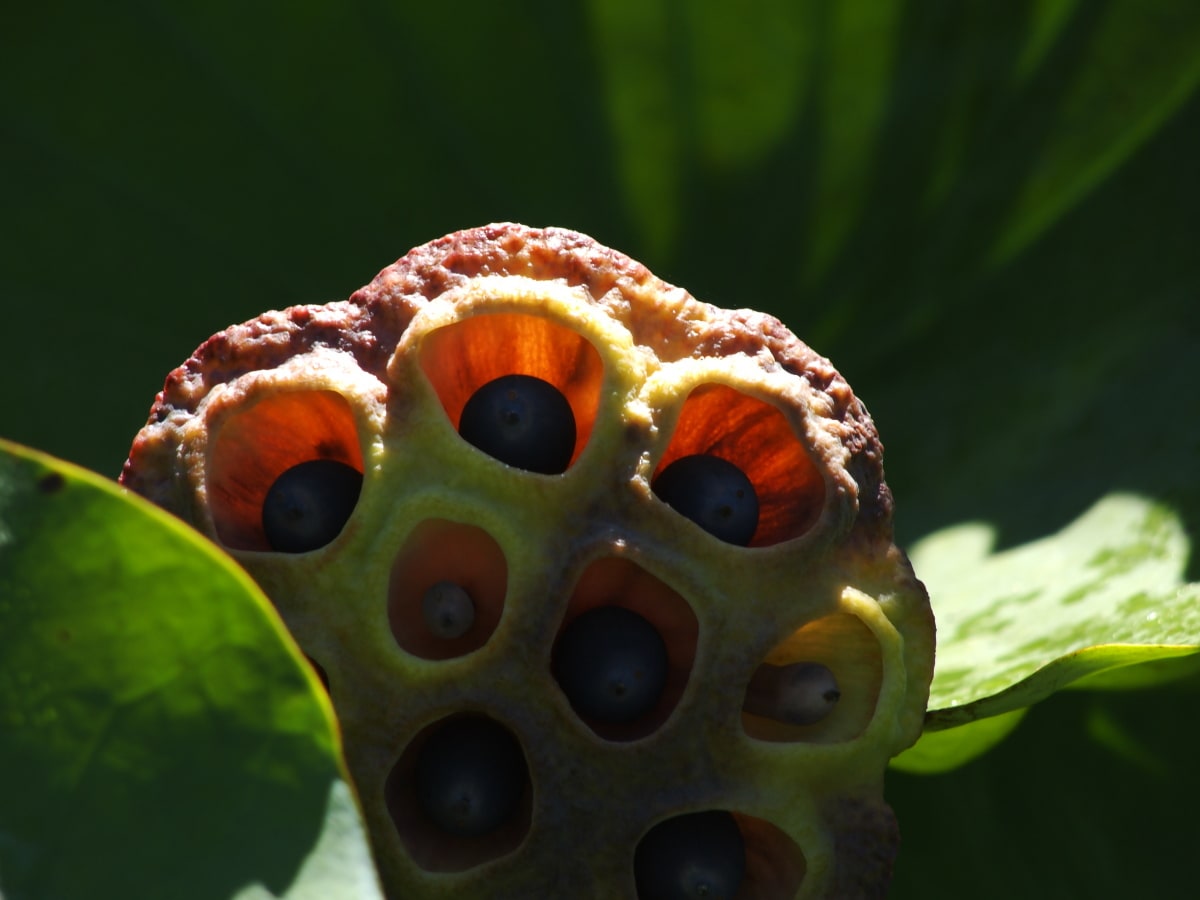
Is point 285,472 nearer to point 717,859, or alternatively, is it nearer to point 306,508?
point 306,508

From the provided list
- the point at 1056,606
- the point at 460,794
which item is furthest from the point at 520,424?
the point at 1056,606

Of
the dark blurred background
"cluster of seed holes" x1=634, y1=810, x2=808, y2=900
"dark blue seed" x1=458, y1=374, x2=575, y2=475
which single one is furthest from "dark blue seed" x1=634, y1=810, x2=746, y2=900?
the dark blurred background

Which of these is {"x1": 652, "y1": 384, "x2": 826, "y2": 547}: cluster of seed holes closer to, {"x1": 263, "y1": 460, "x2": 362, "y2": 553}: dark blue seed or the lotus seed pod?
the lotus seed pod

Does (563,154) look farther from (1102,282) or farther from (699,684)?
(699,684)

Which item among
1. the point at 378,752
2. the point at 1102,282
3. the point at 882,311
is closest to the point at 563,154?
the point at 882,311

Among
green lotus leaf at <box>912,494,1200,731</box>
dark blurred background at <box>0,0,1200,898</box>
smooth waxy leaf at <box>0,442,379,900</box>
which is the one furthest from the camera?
dark blurred background at <box>0,0,1200,898</box>

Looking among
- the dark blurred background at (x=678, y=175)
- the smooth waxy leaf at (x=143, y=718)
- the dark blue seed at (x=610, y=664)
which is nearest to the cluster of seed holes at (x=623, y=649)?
the dark blue seed at (x=610, y=664)
